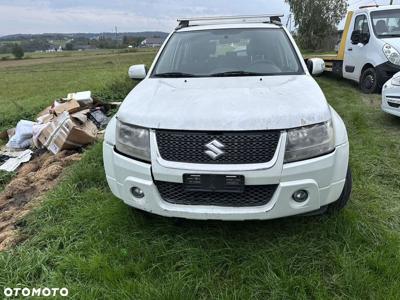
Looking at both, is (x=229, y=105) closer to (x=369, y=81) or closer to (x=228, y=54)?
(x=228, y=54)

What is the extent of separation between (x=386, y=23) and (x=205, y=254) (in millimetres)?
8518

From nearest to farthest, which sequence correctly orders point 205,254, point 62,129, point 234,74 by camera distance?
point 205,254, point 234,74, point 62,129

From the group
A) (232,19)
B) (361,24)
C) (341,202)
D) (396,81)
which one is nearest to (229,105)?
(341,202)

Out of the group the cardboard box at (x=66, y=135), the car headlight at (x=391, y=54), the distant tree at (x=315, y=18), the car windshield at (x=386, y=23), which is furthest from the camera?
the distant tree at (x=315, y=18)

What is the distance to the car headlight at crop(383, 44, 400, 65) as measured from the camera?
825 centimetres

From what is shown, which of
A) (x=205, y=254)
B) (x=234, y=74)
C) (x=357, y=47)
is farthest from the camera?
(x=357, y=47)

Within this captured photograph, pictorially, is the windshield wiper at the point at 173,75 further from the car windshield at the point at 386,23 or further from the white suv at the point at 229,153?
the car windshield at the point at 386,23

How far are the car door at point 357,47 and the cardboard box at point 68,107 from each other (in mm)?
6819

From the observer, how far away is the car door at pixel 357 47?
9242mm

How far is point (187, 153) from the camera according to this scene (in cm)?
258

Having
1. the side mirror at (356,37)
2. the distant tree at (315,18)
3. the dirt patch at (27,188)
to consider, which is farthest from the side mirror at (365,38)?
the distant tree at (315,18)

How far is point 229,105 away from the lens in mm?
2686

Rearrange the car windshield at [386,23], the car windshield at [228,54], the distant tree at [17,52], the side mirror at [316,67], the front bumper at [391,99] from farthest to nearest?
1. the distant tree at [17,52]
2. the car windshield at [386,23]
3. the front bumper at [391,99]
4. the side mirror at [316,67]
5. the car windshield at [228,54]

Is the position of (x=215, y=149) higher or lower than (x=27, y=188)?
higher
